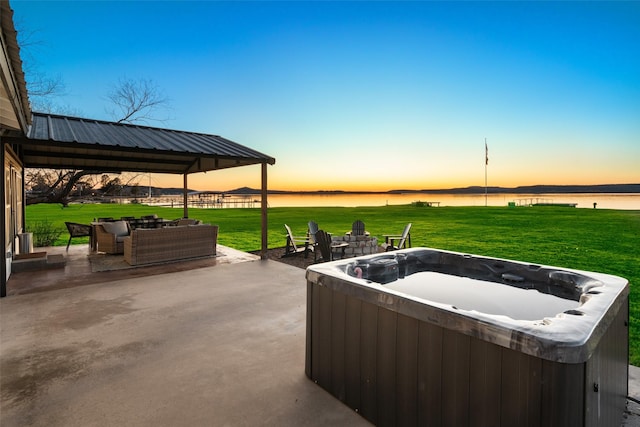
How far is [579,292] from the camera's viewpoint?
272 centimetres

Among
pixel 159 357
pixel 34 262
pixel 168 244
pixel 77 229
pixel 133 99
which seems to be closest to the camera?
pixel 159 357

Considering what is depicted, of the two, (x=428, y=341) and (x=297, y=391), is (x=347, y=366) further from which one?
(x=428, y=341)

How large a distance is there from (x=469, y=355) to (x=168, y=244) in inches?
269

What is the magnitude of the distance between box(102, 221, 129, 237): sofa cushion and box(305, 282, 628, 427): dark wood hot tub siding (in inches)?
289

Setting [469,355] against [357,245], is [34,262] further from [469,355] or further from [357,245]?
[469,355]

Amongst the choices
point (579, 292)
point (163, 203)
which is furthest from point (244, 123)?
point (163, 203)

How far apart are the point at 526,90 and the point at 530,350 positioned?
11.8m

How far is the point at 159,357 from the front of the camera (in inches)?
117

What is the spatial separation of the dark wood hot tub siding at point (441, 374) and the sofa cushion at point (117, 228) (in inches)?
289

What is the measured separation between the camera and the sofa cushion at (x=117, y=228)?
316 inches

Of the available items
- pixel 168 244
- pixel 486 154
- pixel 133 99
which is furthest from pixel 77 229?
pixel 486 154

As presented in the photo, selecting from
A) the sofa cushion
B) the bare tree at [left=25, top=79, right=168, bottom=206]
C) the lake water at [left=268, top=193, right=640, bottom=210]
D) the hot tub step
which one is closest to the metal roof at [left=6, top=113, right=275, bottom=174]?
the bare tree at [left=25, top=79, right=168, bottom=206]

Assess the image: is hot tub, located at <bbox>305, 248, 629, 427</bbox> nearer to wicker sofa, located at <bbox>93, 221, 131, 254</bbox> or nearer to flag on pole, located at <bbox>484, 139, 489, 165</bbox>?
A: wicker sofa, located at <bbox>93, 221, 131, 254</bbox>

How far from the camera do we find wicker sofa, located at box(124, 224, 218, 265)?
266 inches
